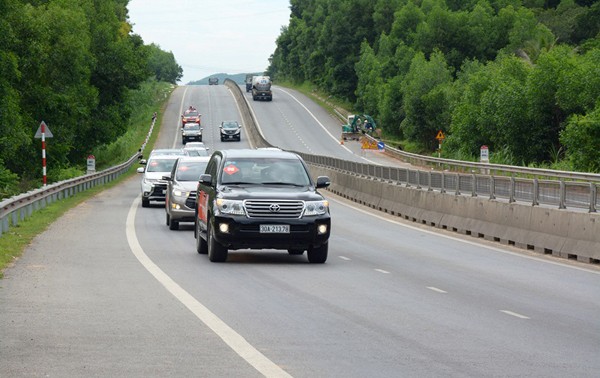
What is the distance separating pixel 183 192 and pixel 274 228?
938 cm

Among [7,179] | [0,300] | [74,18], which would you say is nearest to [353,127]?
[74,18]

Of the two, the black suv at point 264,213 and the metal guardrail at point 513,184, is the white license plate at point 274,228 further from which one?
the metal guardrail at point 513,184

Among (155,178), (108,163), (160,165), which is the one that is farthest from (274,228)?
(108,163)

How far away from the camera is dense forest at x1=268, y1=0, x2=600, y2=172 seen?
6575 cm

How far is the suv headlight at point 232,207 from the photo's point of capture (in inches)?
754

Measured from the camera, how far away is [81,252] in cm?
2148

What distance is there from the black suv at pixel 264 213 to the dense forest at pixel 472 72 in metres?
32.4

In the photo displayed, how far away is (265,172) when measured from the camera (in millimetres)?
20453

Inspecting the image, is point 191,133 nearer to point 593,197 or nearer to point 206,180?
point 593,197

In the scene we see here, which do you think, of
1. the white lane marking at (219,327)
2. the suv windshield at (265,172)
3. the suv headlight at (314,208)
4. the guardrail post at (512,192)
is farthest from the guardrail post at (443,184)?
the white lane marking at (219,327)

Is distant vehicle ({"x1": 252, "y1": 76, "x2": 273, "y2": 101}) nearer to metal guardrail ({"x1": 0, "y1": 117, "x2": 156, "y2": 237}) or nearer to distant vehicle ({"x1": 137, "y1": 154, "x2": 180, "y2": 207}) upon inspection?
metal guardrail ({"x1": 0, "y1": 117, "x2": 156, "y2": 237})

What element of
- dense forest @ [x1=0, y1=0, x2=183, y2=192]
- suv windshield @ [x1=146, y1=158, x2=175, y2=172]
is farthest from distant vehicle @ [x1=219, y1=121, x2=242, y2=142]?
suv windshield @ [x1=146, y1=158, x2=175, y2=172]

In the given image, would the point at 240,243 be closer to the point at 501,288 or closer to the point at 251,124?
the point at 501,288

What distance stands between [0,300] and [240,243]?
5.75 meters
